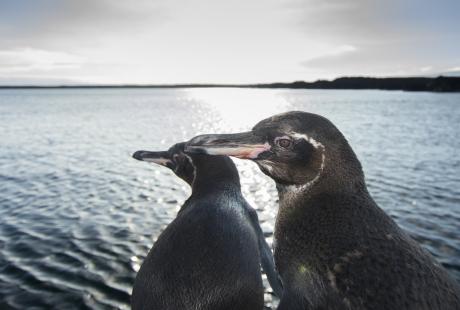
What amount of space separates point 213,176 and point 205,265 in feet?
7.21

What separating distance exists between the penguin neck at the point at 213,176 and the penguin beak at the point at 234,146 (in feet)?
8.51

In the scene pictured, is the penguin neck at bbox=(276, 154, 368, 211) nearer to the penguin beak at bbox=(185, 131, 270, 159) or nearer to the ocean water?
the penguin beak at bbox=(185, 131, 270, 159)

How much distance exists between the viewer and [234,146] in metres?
3.95

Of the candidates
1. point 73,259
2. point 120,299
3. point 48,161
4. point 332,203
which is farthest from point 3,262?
point 48,161

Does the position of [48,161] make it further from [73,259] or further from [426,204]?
[426,204]

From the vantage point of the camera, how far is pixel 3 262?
1074 centimetres

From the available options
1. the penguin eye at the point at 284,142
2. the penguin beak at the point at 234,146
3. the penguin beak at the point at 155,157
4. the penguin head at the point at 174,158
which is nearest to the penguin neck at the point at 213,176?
the penguin head at the point at 174,158

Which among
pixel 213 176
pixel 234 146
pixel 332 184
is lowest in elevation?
pixel 213 176

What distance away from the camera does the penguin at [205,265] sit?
5023 millimetres

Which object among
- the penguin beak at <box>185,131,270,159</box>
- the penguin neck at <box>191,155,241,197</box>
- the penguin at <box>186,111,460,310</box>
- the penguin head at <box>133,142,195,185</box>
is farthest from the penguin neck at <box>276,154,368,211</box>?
the penguin head at <box>133,142,195,185</box>

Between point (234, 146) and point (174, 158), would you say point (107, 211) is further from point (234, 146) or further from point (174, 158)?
point (234, 146)

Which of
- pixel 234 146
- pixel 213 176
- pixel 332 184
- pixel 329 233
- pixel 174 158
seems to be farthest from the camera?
pixel 174 158

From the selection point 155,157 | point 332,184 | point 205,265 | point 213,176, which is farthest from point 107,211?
point 332,184

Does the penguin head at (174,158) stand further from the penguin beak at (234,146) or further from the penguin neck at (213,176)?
the penguin beak at (234,146)
